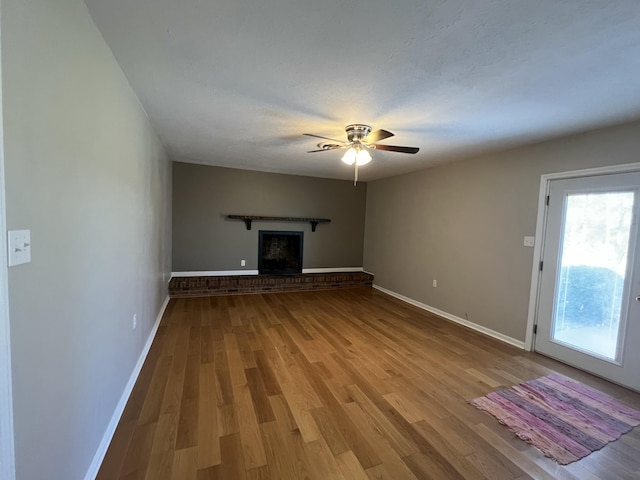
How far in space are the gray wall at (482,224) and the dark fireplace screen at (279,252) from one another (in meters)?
2.01

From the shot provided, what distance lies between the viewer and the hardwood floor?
5.29 ft

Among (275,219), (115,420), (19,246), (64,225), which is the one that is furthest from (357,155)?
(275,219)

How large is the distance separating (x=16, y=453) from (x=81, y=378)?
1.76 ft

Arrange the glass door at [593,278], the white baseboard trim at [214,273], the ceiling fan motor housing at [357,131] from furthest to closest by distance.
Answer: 1. the white baseboard trim at [214,273]
2. the ceiling fan motor housing at [357,131]
3. the glass door at [593,278]

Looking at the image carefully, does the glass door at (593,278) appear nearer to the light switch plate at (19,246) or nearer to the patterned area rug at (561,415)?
the patterned area rug at (561,415)

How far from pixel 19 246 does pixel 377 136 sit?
2370mm

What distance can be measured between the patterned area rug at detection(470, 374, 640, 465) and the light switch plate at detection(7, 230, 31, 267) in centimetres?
279

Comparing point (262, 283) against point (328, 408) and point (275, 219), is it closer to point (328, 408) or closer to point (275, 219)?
point (275, 219)

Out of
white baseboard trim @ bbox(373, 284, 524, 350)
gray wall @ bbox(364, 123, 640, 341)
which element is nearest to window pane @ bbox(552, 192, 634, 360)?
gray wall @ bbox(364, 123, 640, 341)

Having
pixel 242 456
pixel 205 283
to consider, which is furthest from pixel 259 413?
pixel 205 283

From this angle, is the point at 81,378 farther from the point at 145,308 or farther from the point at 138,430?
the point at 145,308

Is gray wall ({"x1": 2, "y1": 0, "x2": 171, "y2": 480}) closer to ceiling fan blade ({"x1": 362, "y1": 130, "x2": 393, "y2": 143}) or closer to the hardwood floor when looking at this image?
the hardwood floor

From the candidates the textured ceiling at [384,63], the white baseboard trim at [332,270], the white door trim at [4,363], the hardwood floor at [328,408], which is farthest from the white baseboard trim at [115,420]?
the white baseboard trim at [332,270]

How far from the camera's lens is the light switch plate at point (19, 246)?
0.84m
